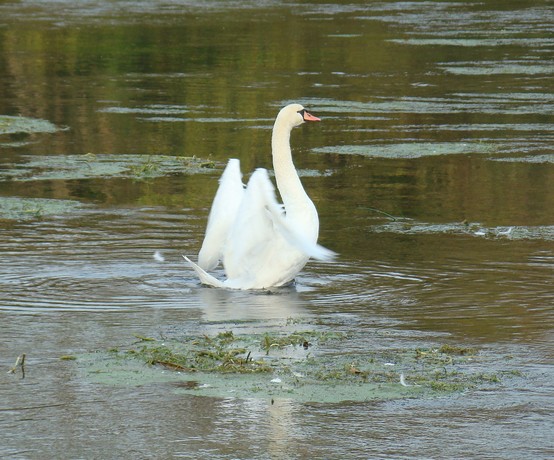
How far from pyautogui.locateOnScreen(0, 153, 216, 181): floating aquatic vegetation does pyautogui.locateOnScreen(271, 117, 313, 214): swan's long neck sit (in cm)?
391

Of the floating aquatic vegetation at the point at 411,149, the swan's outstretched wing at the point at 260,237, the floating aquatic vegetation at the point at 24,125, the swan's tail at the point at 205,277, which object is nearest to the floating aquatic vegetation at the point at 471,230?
the swan's outstretched wing at the point at 260,237

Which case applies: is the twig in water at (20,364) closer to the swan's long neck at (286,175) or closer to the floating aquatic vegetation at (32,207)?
the swan's long neck at (286,175)

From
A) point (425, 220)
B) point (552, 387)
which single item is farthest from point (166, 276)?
point (552, 387)

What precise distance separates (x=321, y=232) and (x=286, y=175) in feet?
4.34

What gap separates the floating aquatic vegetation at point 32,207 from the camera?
1164 cm

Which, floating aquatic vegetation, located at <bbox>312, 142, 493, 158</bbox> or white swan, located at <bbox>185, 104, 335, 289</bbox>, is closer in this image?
white swan, located at <bbox>185, 104, 335, 289</bbox>

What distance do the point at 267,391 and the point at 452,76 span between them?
1578 centimetres

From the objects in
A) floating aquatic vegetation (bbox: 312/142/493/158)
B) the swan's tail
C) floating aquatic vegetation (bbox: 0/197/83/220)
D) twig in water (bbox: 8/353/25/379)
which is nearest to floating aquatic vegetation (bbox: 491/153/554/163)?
floating aquatic vegetation (bbox: 312/142/493/158)

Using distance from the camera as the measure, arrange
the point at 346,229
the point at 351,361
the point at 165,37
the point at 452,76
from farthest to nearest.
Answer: the point at 165,37
the point at 452,76
the point at 346,229
the point at 351,361

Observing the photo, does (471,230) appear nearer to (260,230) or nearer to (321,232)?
(321,232)

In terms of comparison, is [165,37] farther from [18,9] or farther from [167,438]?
[167,438]

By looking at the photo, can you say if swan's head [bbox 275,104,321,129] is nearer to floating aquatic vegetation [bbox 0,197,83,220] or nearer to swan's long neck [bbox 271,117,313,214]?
swan's long neck [bbox 271,117,313,214]

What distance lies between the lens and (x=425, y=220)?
11359 mm

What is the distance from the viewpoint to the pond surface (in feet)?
19.6
